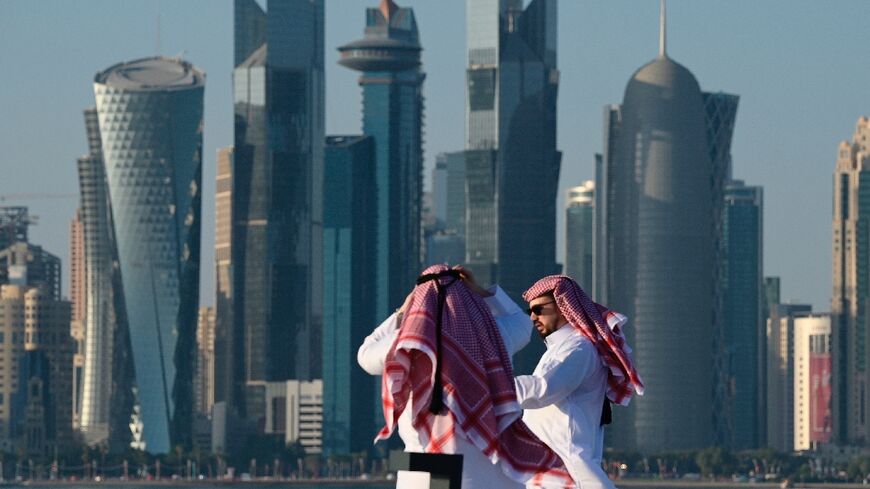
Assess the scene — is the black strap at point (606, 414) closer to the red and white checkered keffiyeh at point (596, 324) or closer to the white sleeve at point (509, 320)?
the red and white checkered keffiyeh at point (596, 324)

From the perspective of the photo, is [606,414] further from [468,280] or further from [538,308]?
[468,280]

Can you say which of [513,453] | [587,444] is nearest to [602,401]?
[587,444]

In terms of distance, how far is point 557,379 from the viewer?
13992 millimetres

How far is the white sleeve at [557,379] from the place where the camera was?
13.5 m

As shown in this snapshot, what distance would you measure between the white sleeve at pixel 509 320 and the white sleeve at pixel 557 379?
0.40 meters

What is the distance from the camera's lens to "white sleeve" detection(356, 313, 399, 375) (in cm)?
1220

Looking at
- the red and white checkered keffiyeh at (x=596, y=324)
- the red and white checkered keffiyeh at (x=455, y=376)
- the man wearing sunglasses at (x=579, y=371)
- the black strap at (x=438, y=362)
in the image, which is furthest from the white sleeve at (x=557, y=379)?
the black strap at (x=438, y=362)

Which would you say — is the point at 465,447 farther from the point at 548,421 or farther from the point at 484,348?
the point at 548,421

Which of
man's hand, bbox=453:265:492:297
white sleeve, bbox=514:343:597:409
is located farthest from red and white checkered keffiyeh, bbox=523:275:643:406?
man's hand, bbox=453:265:492:297

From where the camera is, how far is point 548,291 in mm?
14477

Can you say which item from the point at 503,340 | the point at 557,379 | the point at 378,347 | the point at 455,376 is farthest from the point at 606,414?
the point at 455,376

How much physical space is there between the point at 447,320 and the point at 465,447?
618 millimetres

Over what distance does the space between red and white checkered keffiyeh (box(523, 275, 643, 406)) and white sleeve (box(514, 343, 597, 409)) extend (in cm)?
14

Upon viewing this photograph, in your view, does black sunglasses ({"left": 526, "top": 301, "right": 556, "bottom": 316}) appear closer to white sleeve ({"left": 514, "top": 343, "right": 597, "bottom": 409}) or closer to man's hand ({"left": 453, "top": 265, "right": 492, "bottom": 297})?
white sleeve ({"left": 514, "top": 343, "right": 597, "bottom": 409})
